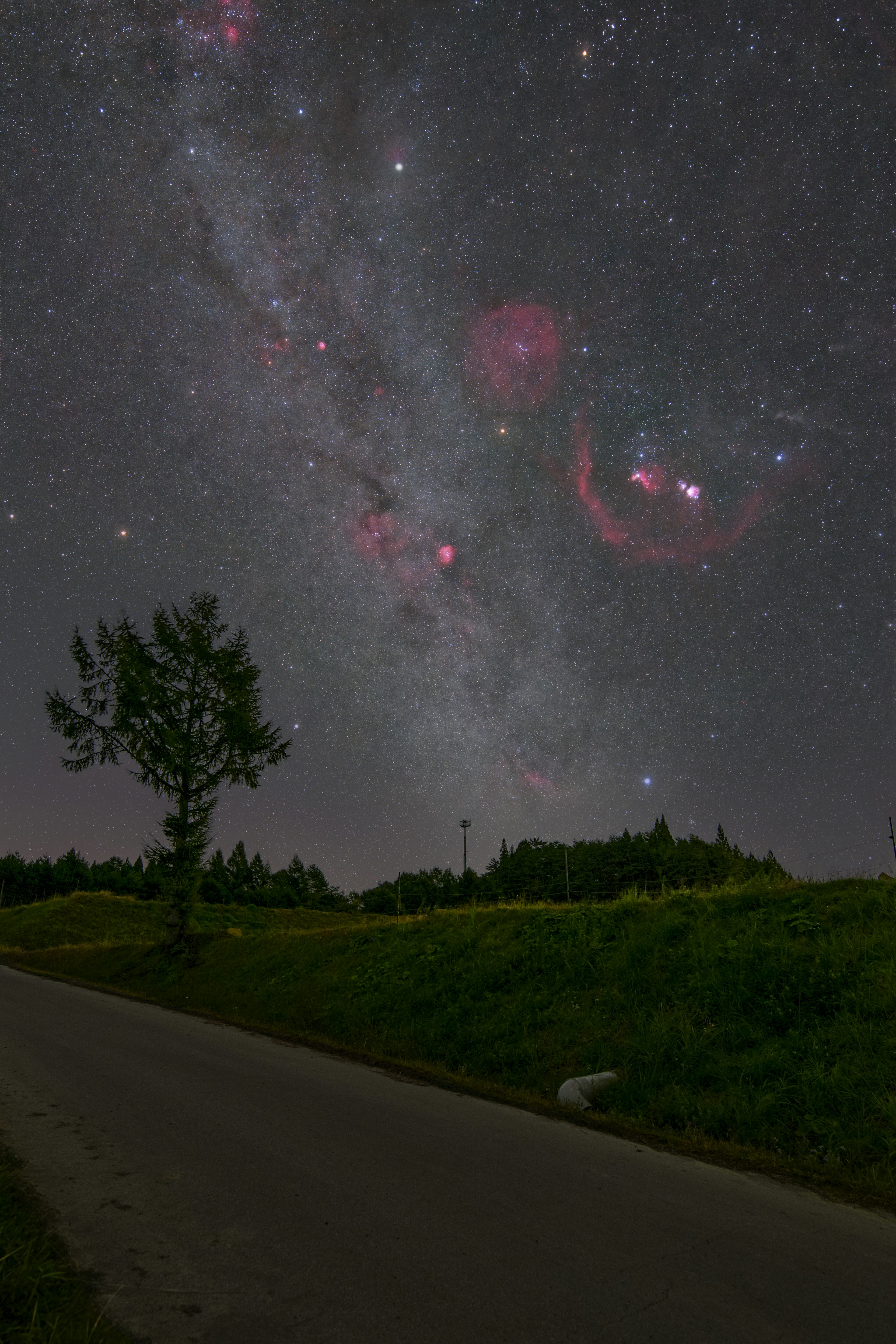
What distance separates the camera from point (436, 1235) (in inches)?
167

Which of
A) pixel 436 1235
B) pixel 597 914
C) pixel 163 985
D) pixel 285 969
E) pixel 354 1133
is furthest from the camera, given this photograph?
pixel 163 985

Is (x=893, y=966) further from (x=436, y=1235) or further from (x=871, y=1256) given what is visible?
(x=436, y=1235)

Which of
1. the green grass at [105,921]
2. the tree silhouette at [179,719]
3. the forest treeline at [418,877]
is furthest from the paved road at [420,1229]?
the forest treeline at [418,877]

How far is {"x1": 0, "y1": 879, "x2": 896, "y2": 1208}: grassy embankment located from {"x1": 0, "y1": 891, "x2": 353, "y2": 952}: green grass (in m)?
24.9

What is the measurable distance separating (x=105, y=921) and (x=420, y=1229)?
4613cm

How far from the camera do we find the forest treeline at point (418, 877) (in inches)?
3322

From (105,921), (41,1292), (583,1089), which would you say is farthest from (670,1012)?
(105,921)

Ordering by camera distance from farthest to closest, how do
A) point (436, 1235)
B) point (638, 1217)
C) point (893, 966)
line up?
point (893, 966)
point (638, 1217)
point (436, 1235)

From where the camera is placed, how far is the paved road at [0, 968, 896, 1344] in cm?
341

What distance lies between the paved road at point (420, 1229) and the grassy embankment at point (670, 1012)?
1056 millimetres

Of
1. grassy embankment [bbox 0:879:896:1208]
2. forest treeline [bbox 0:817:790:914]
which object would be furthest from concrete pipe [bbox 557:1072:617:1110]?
forest treeline [bbox 0:817:790:914]

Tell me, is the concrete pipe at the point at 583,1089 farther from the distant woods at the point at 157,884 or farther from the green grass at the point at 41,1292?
the distant woods at the point at 157,884

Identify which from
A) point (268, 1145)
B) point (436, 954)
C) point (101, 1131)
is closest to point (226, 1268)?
point (268, 1145)

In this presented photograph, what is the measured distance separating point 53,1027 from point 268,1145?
854cm
